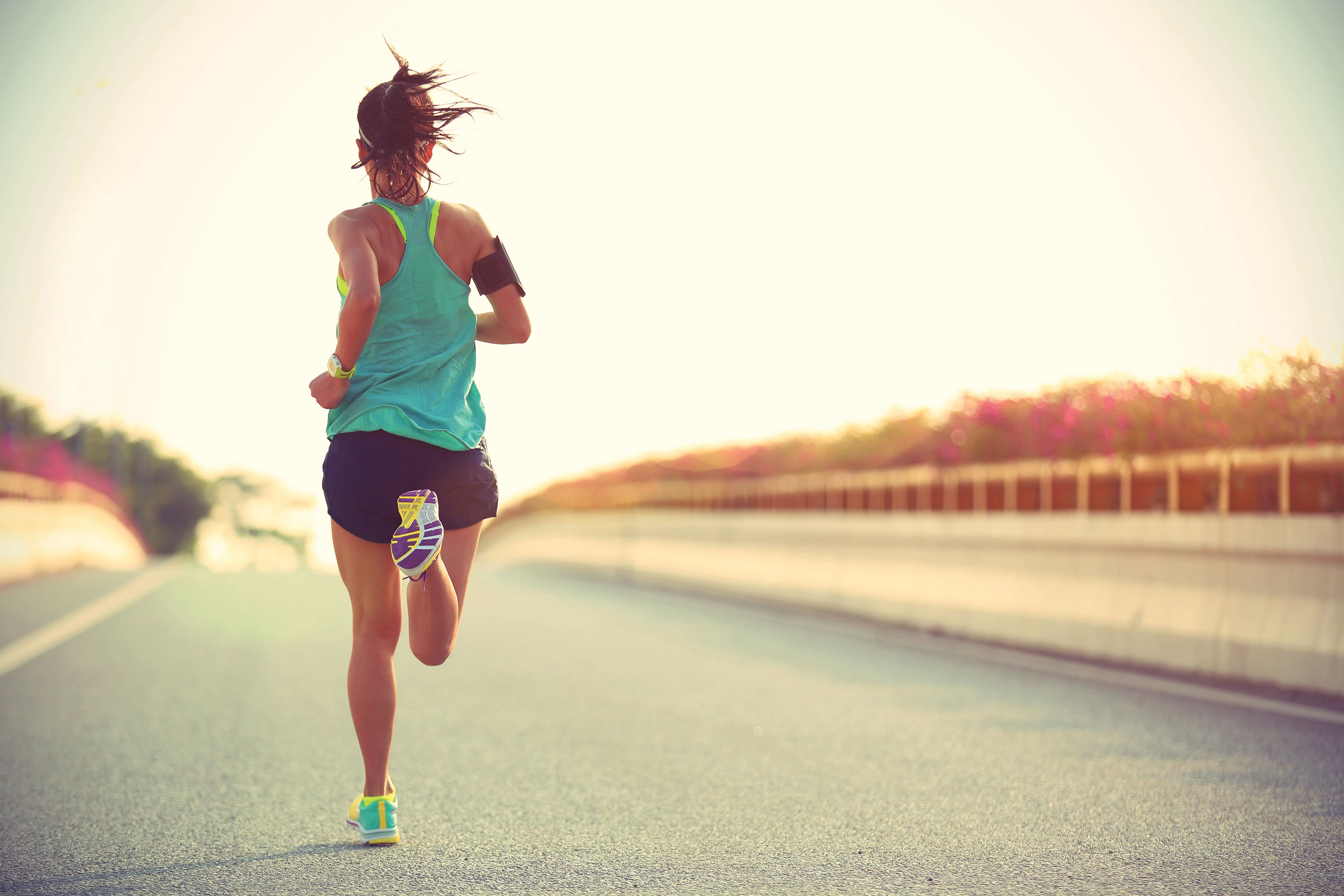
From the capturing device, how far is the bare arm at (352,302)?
407 centimetres

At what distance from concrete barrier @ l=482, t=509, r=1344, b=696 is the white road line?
7015 mm

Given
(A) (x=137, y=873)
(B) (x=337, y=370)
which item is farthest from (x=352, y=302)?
(A) (x=137, y=873)

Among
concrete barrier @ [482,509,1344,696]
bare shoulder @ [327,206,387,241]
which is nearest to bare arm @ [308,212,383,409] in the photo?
bare shoulder @ [327,206,387,241]

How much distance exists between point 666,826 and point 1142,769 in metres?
2.22

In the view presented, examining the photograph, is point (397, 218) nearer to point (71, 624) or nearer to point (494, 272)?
point (494, 272)

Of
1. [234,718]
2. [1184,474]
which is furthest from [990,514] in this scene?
[234,718]

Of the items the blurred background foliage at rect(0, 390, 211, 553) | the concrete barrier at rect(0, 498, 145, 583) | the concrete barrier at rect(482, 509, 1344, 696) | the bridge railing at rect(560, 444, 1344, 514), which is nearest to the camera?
the concrete barrier at rect(482, 509, 1344, 696)

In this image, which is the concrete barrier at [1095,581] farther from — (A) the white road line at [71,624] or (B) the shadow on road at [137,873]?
(A) the white road line at [71,624]

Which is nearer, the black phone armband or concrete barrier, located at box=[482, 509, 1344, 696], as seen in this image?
the black phone armband

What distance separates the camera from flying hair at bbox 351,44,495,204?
433cm

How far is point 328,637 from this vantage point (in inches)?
458

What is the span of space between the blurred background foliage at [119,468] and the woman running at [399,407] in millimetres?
22395

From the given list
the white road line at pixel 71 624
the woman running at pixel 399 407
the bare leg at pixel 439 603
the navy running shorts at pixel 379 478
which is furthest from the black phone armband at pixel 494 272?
the white road line at pixel 71 624

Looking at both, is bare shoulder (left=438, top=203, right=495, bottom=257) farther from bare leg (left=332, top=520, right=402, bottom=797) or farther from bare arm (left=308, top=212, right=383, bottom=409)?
bare leg (left=332, top=520, right=402, bottom=797)
